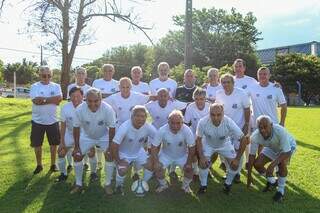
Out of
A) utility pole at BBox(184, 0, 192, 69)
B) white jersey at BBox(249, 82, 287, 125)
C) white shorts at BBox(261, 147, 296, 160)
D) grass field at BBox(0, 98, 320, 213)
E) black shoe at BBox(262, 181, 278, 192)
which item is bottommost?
grass field at BBox(0, 98, 320, 213)

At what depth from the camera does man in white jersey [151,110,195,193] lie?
7994mm

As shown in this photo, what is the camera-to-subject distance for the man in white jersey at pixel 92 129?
26.3ft

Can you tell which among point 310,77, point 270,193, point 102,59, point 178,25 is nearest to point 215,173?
point 270,193

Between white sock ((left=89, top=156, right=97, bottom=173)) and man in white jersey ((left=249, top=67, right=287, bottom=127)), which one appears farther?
man in white jersey ((left=249, top=67, right=287, bottom=127))

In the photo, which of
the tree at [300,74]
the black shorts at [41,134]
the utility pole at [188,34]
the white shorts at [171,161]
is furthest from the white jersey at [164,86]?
the tree at [300,74]

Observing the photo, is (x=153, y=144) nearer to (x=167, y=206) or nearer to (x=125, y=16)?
(x=167, y=206)

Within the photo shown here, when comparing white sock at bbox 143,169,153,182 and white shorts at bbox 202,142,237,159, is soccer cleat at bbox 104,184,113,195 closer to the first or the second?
white sock at bbox 143,169,153,182

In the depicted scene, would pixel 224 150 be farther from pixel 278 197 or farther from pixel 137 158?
pixel 137 158

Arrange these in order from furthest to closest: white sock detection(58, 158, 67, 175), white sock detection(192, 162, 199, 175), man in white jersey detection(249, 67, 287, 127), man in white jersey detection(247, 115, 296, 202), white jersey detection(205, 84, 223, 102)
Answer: white jersey detection(205, 84, 223, 102)
man in white jersey detection(249, 67, 287, 127)
white sock detection(58, 158, 67, 175)
white sock detection(192, 162, 199, 175)
man in white jersey detection(247, 115, 296, 202)

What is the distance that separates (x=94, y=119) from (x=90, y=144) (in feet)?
1.57

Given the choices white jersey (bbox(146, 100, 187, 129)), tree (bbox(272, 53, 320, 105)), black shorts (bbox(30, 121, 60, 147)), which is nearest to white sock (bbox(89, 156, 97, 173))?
black shorts (bbox(30, 121, 60, 147))

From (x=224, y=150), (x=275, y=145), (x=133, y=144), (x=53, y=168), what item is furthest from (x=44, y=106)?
(x=275, y=145)

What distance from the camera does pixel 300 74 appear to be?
175ft

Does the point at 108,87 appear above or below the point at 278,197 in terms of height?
above
